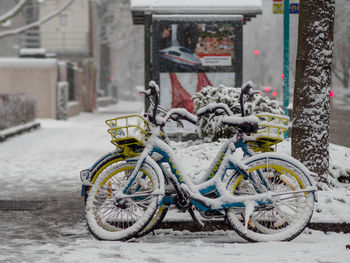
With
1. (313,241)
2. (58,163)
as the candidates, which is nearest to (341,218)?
(313,241)

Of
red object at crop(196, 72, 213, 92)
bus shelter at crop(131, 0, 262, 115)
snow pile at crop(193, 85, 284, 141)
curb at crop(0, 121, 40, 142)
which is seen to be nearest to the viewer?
snow pile at crop(193, 85, 284, 141)

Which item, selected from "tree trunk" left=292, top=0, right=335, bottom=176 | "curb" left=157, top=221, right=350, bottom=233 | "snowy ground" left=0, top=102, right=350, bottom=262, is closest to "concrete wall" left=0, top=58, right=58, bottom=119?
"snowy ground" left=0, top=102, right=350, bottom=262

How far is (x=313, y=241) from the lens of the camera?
6234 mm

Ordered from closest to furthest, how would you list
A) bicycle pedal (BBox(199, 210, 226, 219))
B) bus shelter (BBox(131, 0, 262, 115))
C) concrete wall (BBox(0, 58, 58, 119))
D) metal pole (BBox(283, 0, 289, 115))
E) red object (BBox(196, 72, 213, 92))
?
bicycle pedal (BBox(199, 210, 226, 219)), metal pole (BBox(283, 0, 289, 115)), bus shelter (BBox(131, 0, 262, 115)), red object (BBox(196, 72, 213, 92)), concrete wall (BBox(0, 58, 58, 119))

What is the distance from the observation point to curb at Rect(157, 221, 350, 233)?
654 centimetres

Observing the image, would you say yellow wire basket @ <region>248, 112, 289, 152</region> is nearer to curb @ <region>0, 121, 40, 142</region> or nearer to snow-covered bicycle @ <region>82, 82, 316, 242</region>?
snow-covered bicycle @ <region>82, 82, 316, 242</region>

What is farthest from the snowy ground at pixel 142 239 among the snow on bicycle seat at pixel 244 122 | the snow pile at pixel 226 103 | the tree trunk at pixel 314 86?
the snow on bicycle seat at pixel 244 122

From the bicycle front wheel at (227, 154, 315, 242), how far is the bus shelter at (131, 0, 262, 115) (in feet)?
26.6

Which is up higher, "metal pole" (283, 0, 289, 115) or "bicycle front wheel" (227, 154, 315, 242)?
"metal pole" (283, 0, 289, 115)

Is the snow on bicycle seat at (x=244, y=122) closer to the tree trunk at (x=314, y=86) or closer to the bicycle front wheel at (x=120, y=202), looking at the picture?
the bicycle front wheel at (x=120, y=202)

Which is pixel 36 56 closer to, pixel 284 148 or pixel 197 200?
pixel 284 148

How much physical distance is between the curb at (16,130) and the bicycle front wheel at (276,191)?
12.2 metres

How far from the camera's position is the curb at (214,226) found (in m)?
6.54

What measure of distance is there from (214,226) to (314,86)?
2.02m
